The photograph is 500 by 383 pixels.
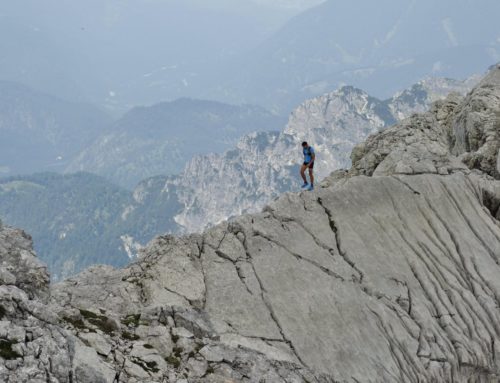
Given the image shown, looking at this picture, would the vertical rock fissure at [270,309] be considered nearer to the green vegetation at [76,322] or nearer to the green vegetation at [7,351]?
the green vegetation at [76,322]

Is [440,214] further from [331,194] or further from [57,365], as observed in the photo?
[57,365]

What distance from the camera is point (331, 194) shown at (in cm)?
3972

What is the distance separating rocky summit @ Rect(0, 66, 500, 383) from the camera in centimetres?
2298

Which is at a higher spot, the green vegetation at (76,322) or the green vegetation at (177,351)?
the green vegetation at (76,322)

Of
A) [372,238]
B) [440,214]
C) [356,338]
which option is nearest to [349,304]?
[356,338]

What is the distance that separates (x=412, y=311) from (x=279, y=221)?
10.2 meters

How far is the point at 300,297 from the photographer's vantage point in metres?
32.6

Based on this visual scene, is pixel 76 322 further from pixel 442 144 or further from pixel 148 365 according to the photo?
pixel 442 144

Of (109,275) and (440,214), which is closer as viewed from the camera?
(109,275)

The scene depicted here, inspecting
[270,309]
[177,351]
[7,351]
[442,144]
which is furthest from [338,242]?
[7,351]

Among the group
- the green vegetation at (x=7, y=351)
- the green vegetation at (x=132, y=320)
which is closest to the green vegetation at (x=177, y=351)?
the green vegetation at (x=132, y=320)

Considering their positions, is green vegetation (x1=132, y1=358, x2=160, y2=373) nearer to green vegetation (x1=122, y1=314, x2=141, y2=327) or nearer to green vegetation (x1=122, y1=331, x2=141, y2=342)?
green vegetation (x1=122, y1=331, x2=141, y2=342)

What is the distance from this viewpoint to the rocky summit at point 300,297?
905 inches

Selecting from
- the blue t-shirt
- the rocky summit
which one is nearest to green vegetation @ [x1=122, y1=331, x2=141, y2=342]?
the rocky summit
